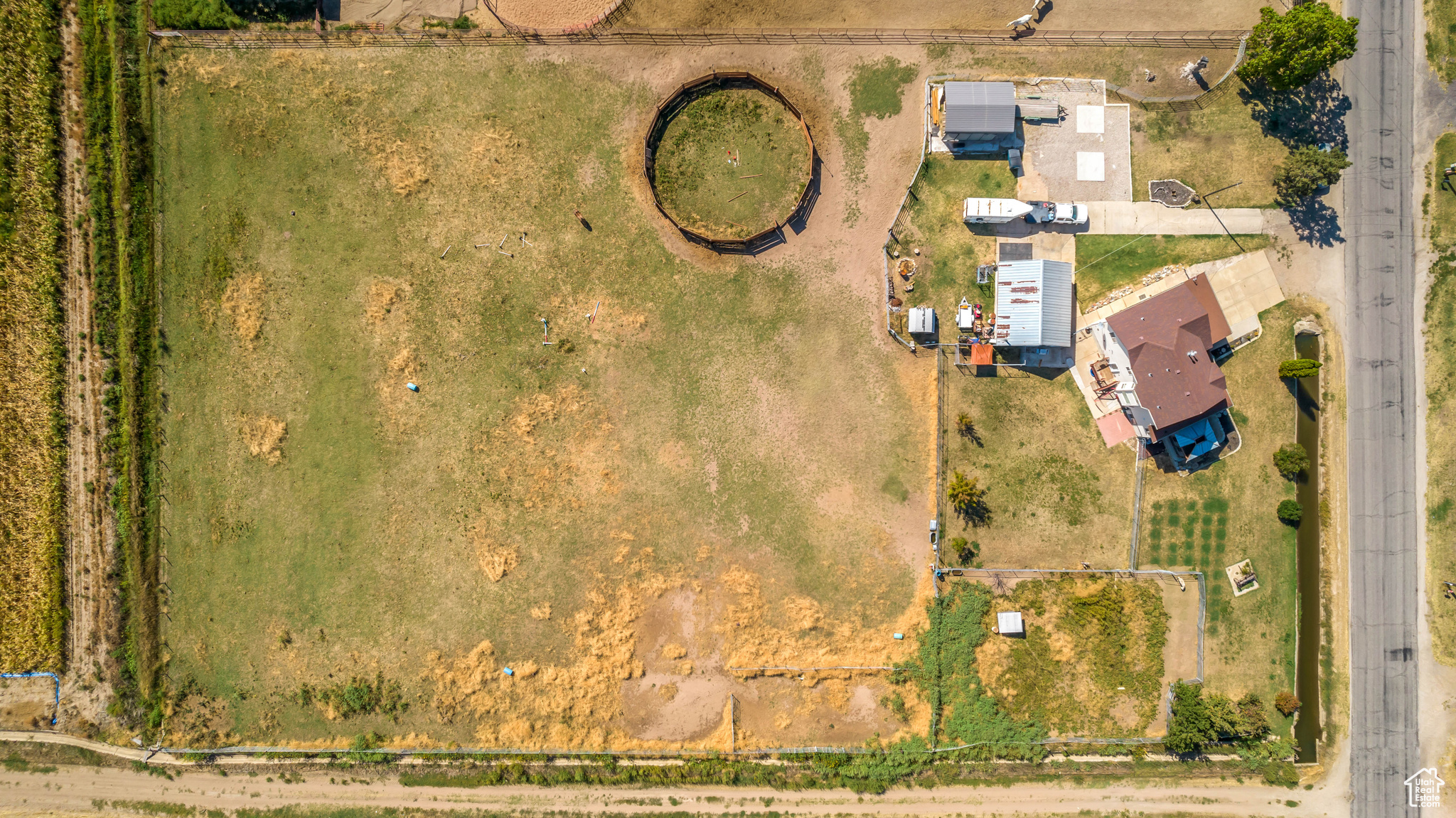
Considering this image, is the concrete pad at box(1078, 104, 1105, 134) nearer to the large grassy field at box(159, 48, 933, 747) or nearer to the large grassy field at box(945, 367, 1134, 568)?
the large grassy field at box(945, 367, 1134, 568)

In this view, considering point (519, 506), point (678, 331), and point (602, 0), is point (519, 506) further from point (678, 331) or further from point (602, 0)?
point (602, 0)

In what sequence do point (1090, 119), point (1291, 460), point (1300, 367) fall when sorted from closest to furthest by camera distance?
1. point (1300, 367)
2. point (1291, 460)
3. point (1090, 119)

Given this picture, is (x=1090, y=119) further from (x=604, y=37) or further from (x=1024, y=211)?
(x=604, y=37)

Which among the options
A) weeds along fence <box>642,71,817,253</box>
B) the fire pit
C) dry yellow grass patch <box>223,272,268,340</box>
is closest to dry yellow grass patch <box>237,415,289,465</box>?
dry yellow grass patch <box>223,272,268,340</box>

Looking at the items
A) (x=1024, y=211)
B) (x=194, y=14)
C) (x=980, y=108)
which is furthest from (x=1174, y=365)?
(x=194, y=14)

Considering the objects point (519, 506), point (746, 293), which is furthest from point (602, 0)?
point (519, 506)

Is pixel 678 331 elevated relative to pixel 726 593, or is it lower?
elevated
